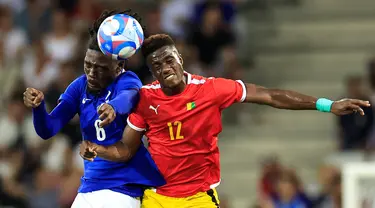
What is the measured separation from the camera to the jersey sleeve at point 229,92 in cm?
665

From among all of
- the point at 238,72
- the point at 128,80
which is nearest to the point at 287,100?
the point at 128,80

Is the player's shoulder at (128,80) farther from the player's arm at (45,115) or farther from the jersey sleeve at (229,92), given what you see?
the jersey sleeve at (229,92)

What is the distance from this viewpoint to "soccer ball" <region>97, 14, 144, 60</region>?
6.38 meters

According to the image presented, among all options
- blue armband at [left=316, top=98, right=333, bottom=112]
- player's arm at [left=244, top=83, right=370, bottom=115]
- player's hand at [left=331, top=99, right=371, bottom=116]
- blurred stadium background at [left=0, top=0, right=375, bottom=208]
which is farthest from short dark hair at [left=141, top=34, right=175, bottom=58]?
blurred stadium background at [left=0, top=0, right=375, bottom=208]

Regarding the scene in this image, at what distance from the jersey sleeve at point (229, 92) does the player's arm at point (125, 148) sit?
1.88 feet

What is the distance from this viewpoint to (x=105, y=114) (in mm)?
6043

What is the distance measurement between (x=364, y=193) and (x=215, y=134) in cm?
299

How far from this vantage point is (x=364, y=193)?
9.27 metres

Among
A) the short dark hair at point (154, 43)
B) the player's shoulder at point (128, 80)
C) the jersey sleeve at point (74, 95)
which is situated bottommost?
the jersey sleeve at point (74, 95)

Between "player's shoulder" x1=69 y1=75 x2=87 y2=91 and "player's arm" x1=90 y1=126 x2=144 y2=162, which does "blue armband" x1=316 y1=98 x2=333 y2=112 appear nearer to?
"player's arm" x1=90 y1=126 x2=144 y2=162

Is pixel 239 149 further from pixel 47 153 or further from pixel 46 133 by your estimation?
pixel 46 133

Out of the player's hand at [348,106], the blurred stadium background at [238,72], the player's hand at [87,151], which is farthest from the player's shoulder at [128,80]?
the blurred stadium background at [238,72]

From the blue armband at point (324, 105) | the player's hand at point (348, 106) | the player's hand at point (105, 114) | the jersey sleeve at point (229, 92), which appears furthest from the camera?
the jersey sleeve at point (229, 92)

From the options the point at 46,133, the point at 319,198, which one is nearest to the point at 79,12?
the point at 319,198
